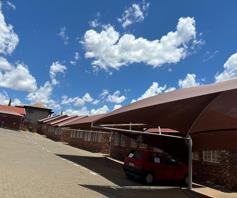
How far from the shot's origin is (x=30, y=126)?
299 ft

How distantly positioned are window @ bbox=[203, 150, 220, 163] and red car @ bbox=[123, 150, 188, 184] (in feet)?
5.51

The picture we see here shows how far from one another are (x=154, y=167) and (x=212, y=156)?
393cm

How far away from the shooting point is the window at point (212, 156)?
67.0ft

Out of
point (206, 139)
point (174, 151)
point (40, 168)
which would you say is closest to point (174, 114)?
point (206, 139)

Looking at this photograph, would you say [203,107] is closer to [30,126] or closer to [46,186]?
[46,186]

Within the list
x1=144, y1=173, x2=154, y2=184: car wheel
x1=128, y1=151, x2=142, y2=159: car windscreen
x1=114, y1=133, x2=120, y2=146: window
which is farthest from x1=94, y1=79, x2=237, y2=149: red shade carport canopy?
x1=114, y1=133, x2=120, y2=146: window

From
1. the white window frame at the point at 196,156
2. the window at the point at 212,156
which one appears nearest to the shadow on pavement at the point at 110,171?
the white window frame at the point at 196,156

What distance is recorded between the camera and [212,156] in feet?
69.0

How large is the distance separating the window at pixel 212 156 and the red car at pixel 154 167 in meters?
1.68

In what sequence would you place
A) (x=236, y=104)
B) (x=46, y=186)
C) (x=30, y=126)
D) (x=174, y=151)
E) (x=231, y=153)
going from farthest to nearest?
1. (x=30, y=126)
2. (x=174, y=151)
3. (x=231, y=153)
4. (x=46, y=186)
5. (x=236, y=104)

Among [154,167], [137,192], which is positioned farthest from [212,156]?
[137,192]

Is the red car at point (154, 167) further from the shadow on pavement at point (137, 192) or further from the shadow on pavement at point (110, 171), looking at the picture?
the shadow on pavement at point (137, 192)

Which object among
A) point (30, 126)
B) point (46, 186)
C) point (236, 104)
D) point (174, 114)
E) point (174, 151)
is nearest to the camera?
point (236, 104)

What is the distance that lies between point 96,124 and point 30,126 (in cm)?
7039
